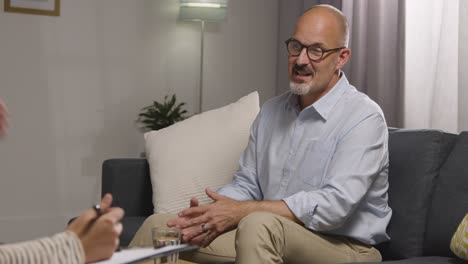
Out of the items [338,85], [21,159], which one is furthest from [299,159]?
[21,159]

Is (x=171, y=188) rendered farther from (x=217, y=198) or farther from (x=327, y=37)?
(x=327, y=37)

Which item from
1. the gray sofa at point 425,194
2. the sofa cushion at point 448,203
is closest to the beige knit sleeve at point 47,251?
the gray sofa at point 425,194

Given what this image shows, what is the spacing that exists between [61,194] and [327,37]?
277cm

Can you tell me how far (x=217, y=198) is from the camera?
2.39 meters

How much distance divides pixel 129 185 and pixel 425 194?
51.0 inches

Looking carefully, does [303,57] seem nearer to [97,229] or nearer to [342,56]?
[342,56]

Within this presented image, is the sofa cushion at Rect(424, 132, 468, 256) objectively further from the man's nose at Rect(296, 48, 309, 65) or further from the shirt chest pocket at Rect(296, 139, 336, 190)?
the man's nose at Rect(296, 48, 309, 65)

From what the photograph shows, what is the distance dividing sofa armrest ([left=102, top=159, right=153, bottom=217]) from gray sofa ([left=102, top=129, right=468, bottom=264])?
1.12 metres

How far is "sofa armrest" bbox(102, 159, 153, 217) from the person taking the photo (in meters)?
3.18

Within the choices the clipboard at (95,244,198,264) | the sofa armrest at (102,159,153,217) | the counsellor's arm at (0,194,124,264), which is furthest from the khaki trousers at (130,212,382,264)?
the counsellor's arm at (0,194,124,264)

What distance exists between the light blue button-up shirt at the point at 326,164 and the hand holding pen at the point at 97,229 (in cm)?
122

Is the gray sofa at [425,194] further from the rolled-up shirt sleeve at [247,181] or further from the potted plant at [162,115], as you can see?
the potted plant at [162,115]

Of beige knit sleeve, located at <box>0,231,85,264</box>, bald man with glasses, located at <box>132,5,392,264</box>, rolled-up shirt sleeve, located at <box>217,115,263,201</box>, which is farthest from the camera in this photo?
rolled-up shirt sleeve, located at <box>217,115,263,201</box>

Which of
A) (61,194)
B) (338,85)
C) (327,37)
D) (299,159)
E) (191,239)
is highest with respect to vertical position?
(327,37)
